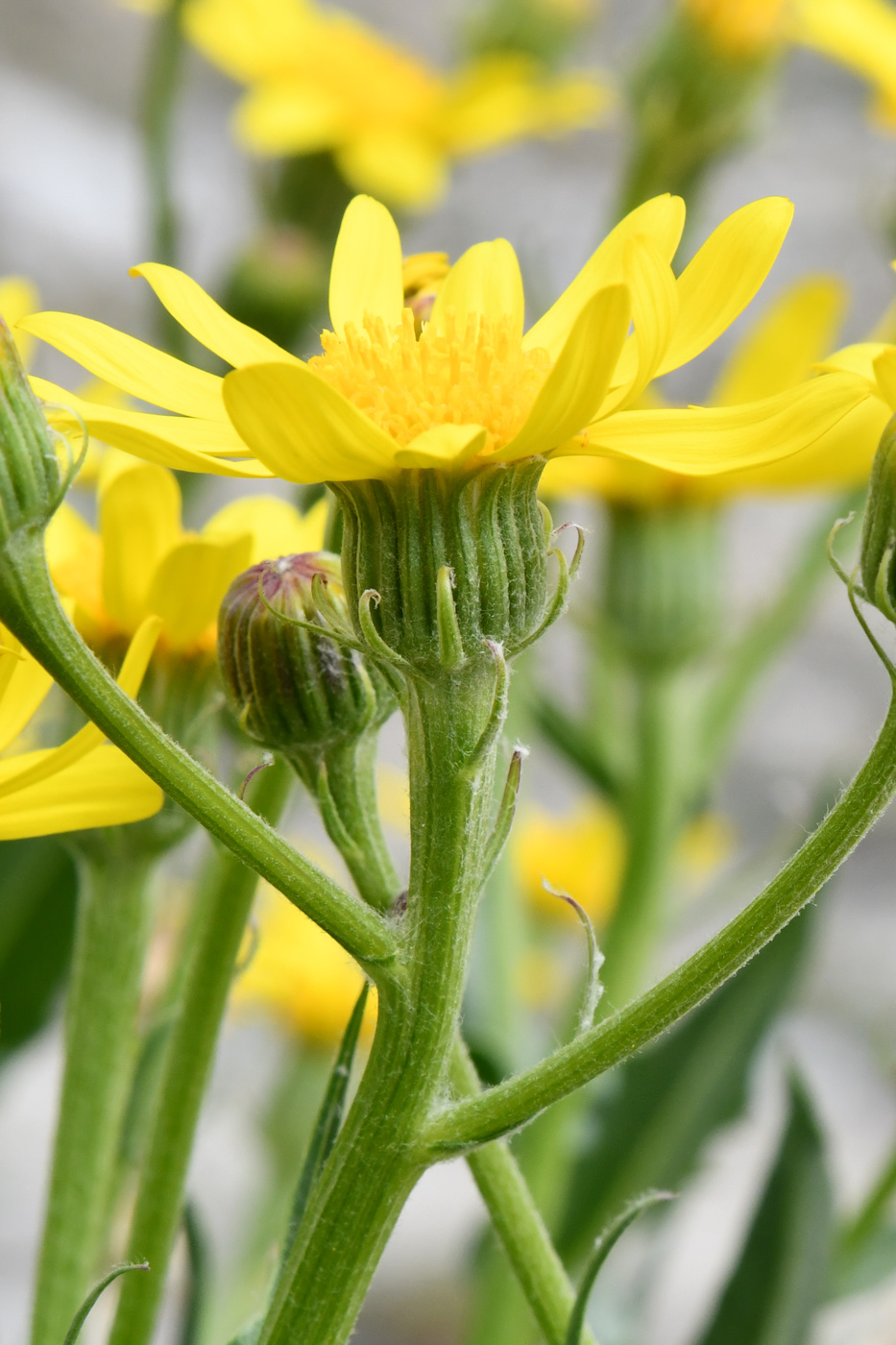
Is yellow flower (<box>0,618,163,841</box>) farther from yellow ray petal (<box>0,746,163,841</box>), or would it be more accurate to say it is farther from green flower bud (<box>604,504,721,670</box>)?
green flower bud (<box>604,504,721,670</box>)

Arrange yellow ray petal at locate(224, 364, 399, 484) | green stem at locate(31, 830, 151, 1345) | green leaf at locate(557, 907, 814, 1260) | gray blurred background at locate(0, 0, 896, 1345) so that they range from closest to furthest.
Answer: yellow ray petal at locate(224, 364, 399, 484) → green stem at locate(31, 830, 151, 1345) → green leaf at locate(557, 907, 814, 1260) → gray blurred background at locate(0, 0, 896, 1345)

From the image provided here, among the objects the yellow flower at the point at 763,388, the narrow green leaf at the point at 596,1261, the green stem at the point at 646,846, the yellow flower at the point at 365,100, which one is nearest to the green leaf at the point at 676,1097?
the green stem at the point at 646,846

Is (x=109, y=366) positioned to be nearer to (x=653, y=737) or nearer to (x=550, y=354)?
(x=550, y=354)

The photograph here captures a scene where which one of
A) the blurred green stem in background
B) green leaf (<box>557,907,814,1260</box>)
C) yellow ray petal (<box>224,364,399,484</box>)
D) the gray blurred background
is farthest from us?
the gray blurred background

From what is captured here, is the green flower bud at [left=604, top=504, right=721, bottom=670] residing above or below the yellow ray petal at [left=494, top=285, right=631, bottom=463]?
below

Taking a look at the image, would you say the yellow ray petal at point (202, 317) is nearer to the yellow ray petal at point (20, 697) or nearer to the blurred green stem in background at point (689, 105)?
the yellow ray petal at point (20, 697)

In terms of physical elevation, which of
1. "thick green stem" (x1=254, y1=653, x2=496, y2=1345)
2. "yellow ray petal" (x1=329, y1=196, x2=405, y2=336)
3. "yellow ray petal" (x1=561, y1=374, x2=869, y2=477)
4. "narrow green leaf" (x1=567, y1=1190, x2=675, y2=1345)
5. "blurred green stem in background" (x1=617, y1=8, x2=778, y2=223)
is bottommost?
"narrow green leaf" (x1=567, y1=1190, x2=675, y2=1345)

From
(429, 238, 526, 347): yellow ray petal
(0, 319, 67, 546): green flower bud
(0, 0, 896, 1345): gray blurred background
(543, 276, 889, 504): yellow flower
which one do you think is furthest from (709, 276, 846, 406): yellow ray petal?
(0, 0, 896, 1345): gray blurred background

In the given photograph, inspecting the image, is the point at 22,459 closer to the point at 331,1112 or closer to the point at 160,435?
the point at 160,435
